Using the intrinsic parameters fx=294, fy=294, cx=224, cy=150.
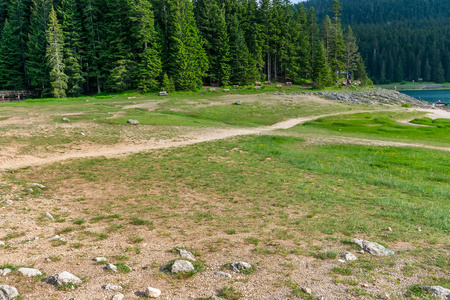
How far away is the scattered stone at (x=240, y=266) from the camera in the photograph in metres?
6.77

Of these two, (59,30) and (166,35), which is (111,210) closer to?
(59,30)

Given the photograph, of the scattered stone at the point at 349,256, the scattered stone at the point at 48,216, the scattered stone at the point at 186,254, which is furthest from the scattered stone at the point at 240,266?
the scattered stone at the point at 48,216

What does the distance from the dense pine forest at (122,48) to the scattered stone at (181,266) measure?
5968cm

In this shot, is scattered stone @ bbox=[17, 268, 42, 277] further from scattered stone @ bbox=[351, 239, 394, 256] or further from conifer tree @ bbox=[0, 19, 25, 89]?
conifer tree @ bbox=[0, 19, 25, 89]

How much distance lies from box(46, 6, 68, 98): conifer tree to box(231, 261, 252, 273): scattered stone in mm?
64761

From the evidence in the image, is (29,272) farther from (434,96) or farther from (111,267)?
(434,96)

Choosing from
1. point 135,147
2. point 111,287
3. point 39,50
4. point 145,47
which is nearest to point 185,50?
point 145,47

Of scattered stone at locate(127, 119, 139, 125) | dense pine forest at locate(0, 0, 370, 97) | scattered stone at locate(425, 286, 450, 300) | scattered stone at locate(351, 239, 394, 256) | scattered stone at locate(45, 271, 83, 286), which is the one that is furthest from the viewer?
dense pine forest at locate(0, 0, 370, 97)

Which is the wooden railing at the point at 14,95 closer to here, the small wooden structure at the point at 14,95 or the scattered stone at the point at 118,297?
the small wooden structure at the point at 14,95

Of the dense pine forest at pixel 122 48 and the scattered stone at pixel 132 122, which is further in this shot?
the dense pine forest at pixel 122 48

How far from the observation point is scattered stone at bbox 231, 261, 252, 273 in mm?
6766

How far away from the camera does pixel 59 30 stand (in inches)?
2388

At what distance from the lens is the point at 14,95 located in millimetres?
65438

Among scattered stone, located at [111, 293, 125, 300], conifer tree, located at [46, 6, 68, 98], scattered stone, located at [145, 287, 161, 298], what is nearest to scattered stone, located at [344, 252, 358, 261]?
scattered stone, located at [145, 287, 161, 298]
